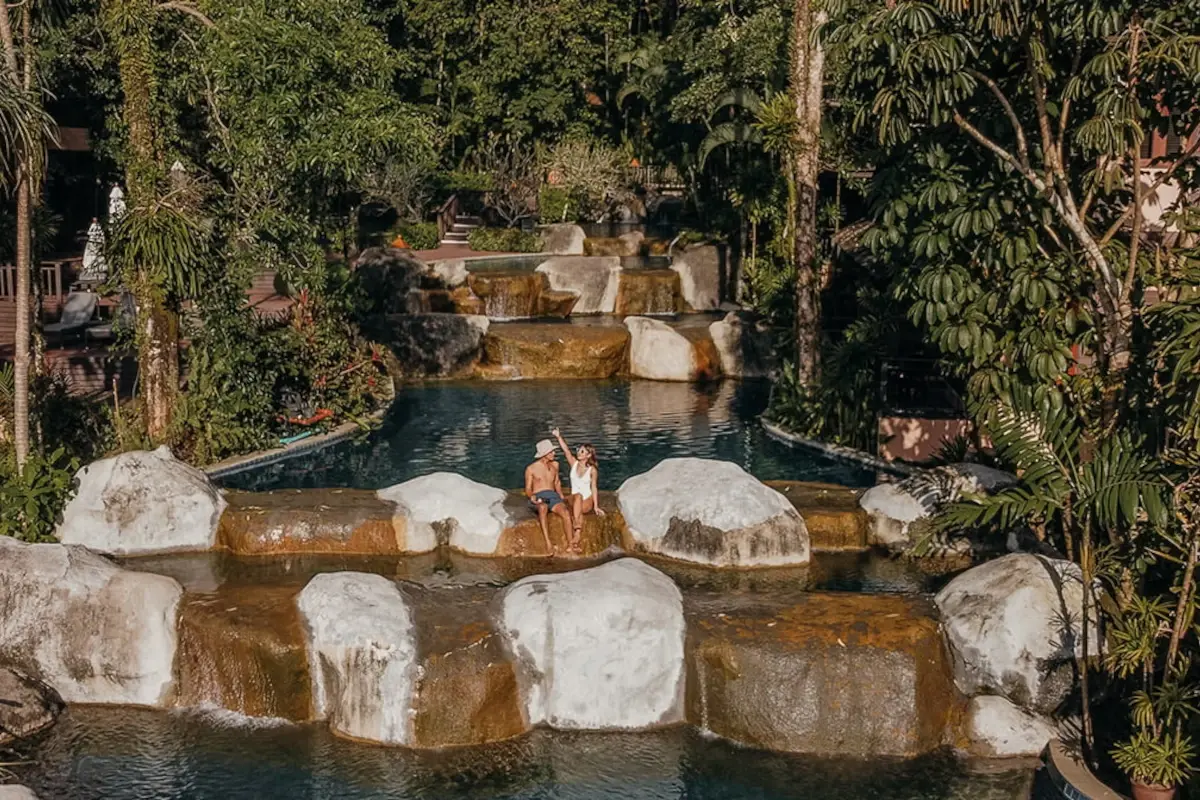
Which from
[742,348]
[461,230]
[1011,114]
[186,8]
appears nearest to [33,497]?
[186,8]

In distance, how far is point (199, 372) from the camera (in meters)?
20.7

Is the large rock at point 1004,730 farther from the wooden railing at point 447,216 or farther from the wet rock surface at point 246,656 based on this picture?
the wooden railing at point 447,216

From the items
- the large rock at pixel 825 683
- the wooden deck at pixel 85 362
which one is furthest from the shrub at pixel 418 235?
the large rock at pixel 825 683

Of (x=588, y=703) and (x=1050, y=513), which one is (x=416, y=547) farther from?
(x=1050, y=513)

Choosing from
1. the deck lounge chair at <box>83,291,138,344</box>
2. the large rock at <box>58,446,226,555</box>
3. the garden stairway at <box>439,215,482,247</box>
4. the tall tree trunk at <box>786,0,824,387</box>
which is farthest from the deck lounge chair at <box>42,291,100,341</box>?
the garden stairway at <box>439,215,482,247</box>

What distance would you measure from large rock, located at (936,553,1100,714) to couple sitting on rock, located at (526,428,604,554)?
4724 mm

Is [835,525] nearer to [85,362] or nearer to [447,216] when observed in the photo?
[85,362]

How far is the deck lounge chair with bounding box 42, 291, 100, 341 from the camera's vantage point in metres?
25.4

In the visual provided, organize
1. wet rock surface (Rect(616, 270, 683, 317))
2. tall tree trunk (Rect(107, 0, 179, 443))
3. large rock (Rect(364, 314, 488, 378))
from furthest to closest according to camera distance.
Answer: wet rock surface (Rect(616, 270, 683, 317))
large rock (Rect(364, 314, 488, 378))
tall tree trunk (Rect(107, 0, 179, 443))

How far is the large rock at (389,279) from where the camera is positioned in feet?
110

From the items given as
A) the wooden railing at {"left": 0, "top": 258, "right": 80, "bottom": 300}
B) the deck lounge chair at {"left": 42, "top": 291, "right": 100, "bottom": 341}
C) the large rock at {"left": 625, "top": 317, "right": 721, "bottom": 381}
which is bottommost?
the large rock at {"left": 625, "top": 317, "right": 721, "bottom": 381}

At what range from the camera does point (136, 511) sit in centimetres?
1702

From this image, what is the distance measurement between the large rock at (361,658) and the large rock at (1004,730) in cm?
558

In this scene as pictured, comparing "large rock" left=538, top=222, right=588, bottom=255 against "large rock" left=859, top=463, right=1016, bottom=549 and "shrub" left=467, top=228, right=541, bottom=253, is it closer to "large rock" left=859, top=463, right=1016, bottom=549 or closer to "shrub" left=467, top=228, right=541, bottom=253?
"shrub" left=467, top=228, right=541, bottom=253
